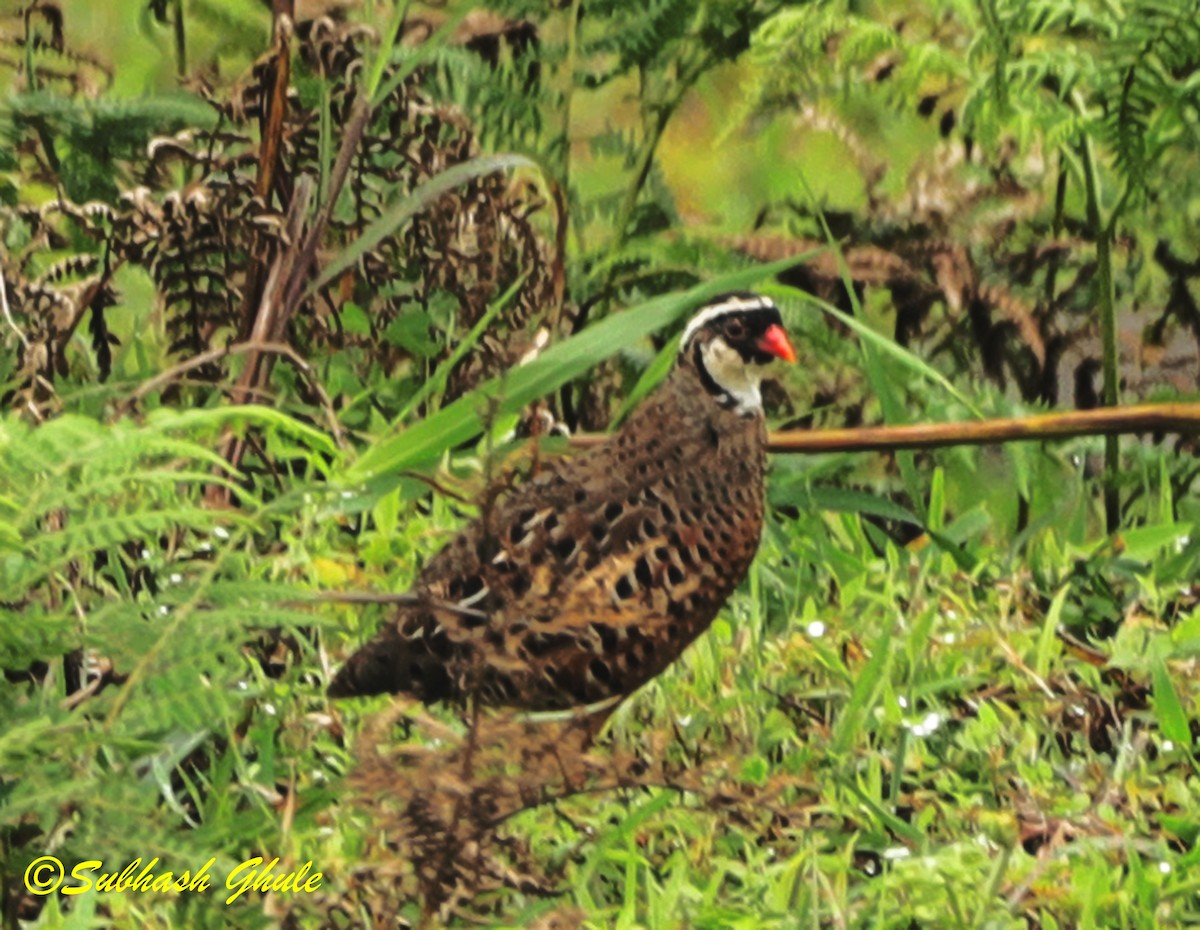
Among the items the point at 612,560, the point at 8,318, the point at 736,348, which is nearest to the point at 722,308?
the point at 736,348

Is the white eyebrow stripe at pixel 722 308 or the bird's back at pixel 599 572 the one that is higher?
the white eyebrow stripe at pixel 722 308

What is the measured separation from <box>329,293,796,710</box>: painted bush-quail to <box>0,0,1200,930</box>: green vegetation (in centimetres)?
13

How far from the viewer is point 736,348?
345cm

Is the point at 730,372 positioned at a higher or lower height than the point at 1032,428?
higher

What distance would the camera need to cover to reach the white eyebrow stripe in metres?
3.49

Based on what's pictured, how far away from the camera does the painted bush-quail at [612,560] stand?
3107 millimetres

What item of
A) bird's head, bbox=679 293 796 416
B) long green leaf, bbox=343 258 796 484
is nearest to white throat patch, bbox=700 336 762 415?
bird's head, bbox=679 293 796 416

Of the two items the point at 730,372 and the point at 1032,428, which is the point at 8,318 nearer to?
the point at 730,372

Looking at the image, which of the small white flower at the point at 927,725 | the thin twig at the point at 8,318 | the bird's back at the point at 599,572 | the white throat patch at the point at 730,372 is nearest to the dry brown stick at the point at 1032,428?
the white throat patch at the point at 730,372

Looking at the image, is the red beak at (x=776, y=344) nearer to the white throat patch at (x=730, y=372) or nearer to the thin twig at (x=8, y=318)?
the white throat patch at (x=730, y=372)

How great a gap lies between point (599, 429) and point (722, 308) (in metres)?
1.42

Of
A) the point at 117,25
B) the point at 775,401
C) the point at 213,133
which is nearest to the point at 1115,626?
the point at 775,401

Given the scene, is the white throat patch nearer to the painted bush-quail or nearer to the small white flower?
the painted bush-quail

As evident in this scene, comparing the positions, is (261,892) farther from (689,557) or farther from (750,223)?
(750,223)
